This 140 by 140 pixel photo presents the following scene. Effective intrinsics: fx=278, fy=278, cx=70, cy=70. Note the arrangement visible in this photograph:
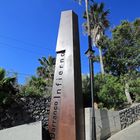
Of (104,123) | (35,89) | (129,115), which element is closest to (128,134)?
(104,123)

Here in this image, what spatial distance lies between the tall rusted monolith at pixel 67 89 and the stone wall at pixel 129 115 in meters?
3.83

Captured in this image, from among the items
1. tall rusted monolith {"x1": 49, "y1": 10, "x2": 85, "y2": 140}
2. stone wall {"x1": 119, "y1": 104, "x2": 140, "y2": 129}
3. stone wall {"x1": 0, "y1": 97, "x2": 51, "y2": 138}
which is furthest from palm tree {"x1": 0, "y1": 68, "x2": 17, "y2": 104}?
stone wall {"x1": 119, "y1": 104, "x2": 140, "y2": 129}

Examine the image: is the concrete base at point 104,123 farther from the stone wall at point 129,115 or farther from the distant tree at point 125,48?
the distant tree at point 125,48

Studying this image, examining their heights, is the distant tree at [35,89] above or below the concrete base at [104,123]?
above

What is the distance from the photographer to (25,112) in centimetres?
1420

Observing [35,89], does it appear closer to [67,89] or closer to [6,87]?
[6,87]

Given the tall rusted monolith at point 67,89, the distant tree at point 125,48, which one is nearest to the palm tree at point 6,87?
the tall rusted monolith at point 67,89

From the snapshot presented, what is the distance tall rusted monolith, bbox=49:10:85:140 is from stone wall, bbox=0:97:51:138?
1.72 m

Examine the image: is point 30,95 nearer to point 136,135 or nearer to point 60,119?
point 60,119

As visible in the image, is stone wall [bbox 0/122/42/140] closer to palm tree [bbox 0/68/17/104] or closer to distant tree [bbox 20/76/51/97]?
palm tree [bbox 0/68/17/104]

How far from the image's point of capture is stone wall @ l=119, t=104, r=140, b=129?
15.3 metres

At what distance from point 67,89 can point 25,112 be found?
3.13 m

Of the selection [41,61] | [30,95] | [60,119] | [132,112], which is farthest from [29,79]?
[41,61]

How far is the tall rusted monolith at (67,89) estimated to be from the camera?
1177 centimetres
